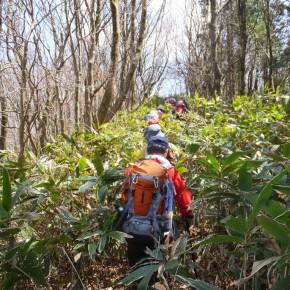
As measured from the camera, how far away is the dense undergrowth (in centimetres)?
135

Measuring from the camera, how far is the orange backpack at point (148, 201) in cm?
254

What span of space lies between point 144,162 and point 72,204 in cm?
70

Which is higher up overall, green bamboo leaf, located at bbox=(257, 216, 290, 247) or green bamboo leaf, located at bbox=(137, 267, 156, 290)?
green bamboo leaf, located at bbox=(257, 216, 290, 247)

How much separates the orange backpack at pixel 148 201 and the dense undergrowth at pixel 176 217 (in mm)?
160

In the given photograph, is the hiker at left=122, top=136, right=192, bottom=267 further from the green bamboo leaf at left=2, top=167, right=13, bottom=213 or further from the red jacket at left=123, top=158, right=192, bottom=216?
the green bamboo leaf at left=2, top=167, right=13, bottom=213

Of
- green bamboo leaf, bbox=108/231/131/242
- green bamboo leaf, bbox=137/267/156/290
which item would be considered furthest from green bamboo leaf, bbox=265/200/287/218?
green bamboo leaf, bbox=108/231/131/242

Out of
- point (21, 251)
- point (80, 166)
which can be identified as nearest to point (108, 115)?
point (80, 166)

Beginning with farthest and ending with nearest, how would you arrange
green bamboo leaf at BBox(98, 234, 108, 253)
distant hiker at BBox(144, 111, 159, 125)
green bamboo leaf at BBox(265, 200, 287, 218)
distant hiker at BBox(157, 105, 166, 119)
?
1. distant hiker at BBox(157, 105, 166, 119)
2. distant hiker at BBox(144, 111, 159, 125)
3. green bamboo leaf at BBox(98, 234, 108, 253)
4. green bamboo leaf at BBox(265, 200, 287, 218)

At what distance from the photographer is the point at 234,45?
2181 centimetres

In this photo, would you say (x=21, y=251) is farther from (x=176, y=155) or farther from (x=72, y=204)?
(x=176, y=155)

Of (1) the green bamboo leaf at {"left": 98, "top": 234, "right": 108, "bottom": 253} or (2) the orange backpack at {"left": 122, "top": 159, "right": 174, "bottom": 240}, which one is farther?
(2) the orange backpack at {"left": 122, "top": 159, "right": 174, "bottom": 240}

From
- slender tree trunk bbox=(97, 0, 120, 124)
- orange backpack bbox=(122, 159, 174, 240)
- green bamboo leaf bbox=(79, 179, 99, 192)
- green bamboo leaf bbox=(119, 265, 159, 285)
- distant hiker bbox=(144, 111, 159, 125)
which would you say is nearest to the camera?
green bamboo leaf bbox=(119, 265, 159, 285)

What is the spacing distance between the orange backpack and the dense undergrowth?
16 cm

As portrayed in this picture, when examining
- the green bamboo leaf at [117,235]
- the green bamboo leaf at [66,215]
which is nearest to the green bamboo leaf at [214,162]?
the green bamboo leaf at [117,235]
